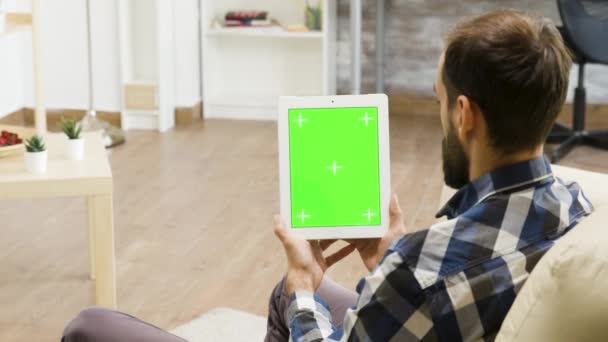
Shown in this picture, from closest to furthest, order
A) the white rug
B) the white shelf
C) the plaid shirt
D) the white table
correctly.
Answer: the plaid shirt, the white table, the white rug, the white shelf

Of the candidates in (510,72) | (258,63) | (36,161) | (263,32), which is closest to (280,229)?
(510,72)

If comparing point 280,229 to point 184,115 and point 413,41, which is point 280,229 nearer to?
point 184,115

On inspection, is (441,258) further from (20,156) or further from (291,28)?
(291,28)

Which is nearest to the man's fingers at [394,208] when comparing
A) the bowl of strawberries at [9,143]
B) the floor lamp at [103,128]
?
the bowl of strawberries at [9,143]

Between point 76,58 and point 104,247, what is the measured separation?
255 cm

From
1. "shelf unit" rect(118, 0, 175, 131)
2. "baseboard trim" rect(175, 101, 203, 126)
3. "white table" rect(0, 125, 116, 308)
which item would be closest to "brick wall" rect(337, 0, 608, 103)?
"baseboard trim" rect(175, 101, 203, 126)

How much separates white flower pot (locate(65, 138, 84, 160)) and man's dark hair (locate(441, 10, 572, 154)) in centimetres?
163

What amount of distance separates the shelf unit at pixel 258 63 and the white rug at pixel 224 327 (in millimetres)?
2362

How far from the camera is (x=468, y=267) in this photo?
1.27 m

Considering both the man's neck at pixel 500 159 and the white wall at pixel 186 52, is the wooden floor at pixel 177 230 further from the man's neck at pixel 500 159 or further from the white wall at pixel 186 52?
the man's neck at pixel 500 159

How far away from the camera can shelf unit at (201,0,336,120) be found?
5.12 m

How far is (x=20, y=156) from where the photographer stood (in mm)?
2818

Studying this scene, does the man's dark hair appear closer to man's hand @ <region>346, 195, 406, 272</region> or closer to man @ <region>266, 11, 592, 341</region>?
man @ <region>266, 11, 592, 341</region>

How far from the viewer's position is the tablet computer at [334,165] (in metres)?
1.71
